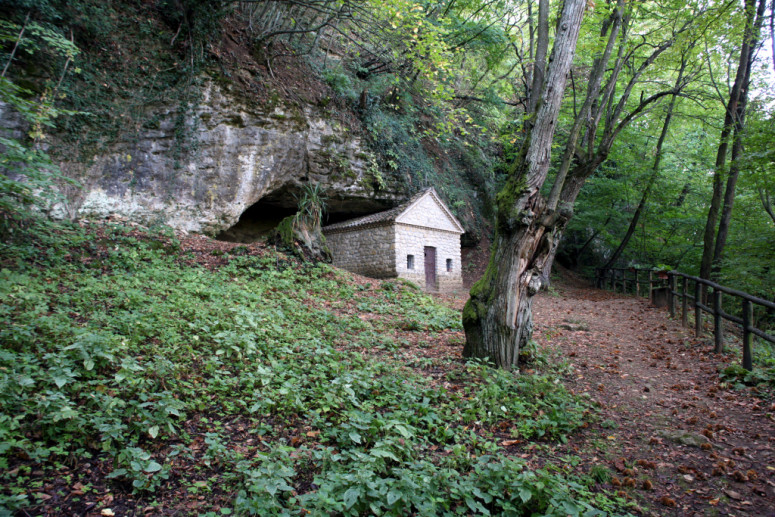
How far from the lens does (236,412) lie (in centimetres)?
340

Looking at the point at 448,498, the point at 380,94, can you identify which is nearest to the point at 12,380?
the point at 448,498

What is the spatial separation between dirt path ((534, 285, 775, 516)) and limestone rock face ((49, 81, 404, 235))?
8537 mm

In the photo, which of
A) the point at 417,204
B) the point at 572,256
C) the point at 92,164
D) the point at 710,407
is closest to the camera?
the point at 710,407

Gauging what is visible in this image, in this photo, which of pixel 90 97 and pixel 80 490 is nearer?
pixel 80 490

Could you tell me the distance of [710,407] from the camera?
4.22 m

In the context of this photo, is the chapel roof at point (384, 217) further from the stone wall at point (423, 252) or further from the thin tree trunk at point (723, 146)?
the thin tree trunk at point (723, 146)

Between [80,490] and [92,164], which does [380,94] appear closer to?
[92,164]

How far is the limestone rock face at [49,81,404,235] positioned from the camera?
28.9ft

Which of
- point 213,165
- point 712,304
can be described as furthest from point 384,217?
point 712,304

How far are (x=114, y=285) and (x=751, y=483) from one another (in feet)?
24.4

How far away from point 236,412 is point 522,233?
3747 mm

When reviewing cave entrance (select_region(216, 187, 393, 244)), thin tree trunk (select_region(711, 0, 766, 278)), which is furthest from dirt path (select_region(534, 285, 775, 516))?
cave entrance (select_region(216, 187, 393, 244))

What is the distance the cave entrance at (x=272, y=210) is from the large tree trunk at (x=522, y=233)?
8.75 metres

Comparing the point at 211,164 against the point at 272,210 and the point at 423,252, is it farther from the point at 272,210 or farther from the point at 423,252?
the point at 423,252
